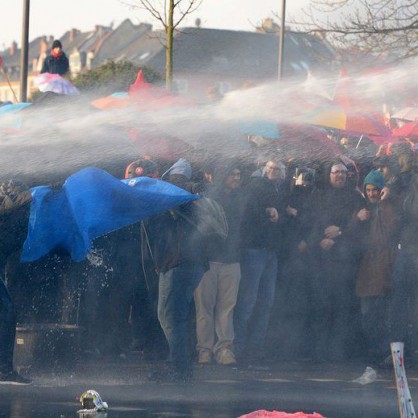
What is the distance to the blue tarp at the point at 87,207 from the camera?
10695mm

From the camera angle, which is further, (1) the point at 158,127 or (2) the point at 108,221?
(1) the point at 158,127

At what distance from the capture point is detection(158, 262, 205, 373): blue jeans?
1084cm

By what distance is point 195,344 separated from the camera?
12289mm

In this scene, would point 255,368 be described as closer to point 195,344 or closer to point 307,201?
point 195,344

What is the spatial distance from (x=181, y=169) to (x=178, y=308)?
4.39 feet

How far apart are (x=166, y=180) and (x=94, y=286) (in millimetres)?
1208

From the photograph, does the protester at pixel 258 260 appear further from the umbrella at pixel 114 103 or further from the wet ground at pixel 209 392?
the umbrella at pixel 114 103

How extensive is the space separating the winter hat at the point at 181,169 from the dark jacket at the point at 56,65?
540cm

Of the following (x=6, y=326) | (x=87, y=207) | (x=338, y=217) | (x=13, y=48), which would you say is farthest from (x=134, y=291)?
(x=13, y=48)

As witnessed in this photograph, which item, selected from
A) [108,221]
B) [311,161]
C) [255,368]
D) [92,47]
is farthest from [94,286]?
[92,47]

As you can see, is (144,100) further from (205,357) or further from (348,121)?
(205,357)

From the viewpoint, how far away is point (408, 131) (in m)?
14.2

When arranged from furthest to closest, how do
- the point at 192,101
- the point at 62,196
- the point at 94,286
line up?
1. the point at 192,101
2. the point at 94,286
3. the point at 62,196

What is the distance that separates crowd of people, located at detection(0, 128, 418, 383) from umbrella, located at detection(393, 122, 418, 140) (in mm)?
791
